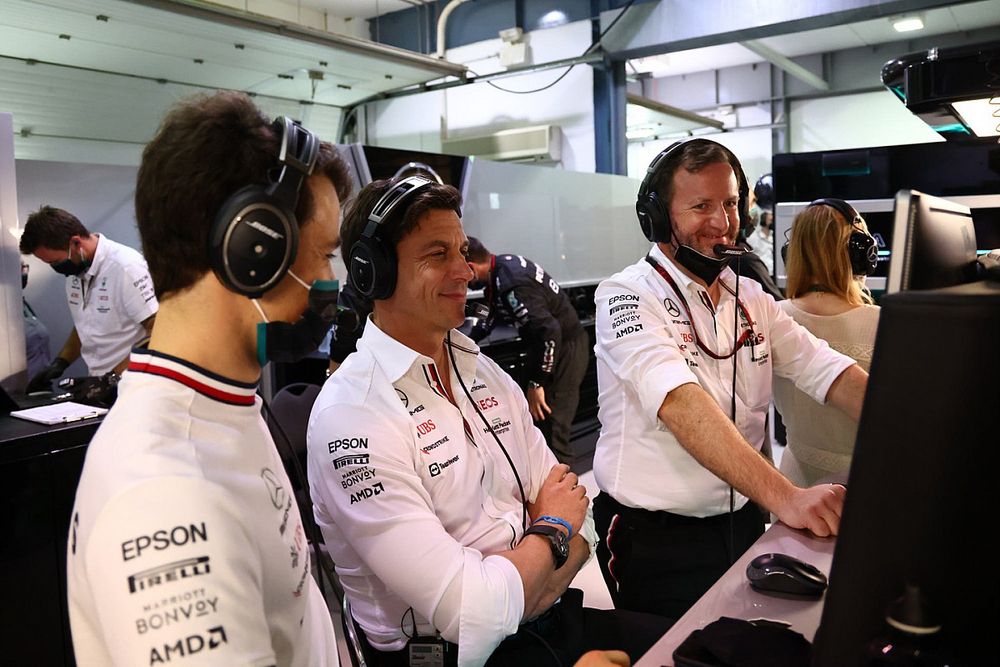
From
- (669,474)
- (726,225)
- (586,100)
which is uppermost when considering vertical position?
(586,100)

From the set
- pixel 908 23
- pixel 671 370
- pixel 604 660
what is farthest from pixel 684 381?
pixel 908 23

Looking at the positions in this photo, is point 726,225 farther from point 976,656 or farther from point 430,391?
point 976,656

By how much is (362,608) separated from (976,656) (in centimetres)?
102

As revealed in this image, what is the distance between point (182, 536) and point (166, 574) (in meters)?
0.04

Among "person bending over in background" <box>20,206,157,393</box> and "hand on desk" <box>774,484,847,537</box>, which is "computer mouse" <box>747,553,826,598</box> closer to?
"hand on desk" <box>774,484,847,537</box>

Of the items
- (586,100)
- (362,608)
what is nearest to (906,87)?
(362,608)

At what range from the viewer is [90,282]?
166 inches

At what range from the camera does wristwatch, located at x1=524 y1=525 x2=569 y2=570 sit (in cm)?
Answer: 136

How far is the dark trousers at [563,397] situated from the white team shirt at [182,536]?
3.73m

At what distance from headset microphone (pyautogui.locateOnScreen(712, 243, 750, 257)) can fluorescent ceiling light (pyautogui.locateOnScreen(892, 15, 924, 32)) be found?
792 centimetres

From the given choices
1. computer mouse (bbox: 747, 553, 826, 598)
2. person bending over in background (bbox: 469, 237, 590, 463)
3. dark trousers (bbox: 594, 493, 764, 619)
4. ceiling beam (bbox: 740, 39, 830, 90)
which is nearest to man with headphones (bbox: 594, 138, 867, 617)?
dark trousers (bbox: 594, 493, 764, 619)

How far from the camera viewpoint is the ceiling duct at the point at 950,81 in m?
1.59

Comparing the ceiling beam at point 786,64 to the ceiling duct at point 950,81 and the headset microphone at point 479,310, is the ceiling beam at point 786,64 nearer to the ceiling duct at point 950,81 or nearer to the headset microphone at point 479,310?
the headset microphone at point 479,310

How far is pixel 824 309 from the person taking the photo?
2402 millimetres
